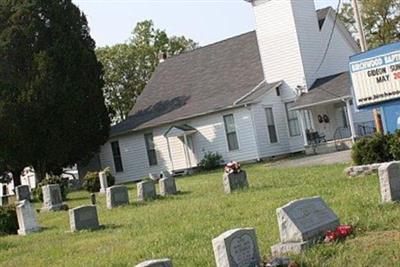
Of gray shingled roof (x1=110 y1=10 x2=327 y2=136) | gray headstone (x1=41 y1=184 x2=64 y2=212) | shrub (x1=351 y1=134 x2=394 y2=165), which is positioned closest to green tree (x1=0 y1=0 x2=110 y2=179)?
gray shingled roof (x1=110 y1=10 x2=327 y2=136)

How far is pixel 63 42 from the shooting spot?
129ft

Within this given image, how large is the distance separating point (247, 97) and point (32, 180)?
22347 millimetres

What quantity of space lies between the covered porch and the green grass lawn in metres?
13.5

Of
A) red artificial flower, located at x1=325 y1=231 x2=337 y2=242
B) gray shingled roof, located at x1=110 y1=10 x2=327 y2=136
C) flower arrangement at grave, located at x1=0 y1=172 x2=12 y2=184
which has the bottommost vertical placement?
red artificial flower, located at x1=325 y1=231 x2=337 y2=242

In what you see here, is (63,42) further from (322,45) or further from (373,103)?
(373,103)

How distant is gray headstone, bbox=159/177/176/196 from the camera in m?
22.8

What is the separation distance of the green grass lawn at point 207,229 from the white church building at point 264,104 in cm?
1501

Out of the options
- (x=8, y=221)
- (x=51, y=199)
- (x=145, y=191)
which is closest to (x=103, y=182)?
(x=51, y=199)

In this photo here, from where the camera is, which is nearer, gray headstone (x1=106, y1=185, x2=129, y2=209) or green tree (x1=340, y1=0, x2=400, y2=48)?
gray headstone (x1=106, y1=185, x2=129, y2=209)

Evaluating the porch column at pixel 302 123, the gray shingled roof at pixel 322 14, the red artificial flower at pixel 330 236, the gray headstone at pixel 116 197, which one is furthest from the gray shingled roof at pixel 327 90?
the red artificial flower at pixel 330 236

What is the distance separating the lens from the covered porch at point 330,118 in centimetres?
3425

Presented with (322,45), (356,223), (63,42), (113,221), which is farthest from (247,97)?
(356,223)

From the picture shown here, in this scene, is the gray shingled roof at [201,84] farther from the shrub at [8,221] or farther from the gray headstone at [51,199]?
the shrub at [8,221]

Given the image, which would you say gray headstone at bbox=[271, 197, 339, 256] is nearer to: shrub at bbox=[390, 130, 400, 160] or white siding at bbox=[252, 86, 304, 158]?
shrub at bbox=[390, 130, 400, 160]
